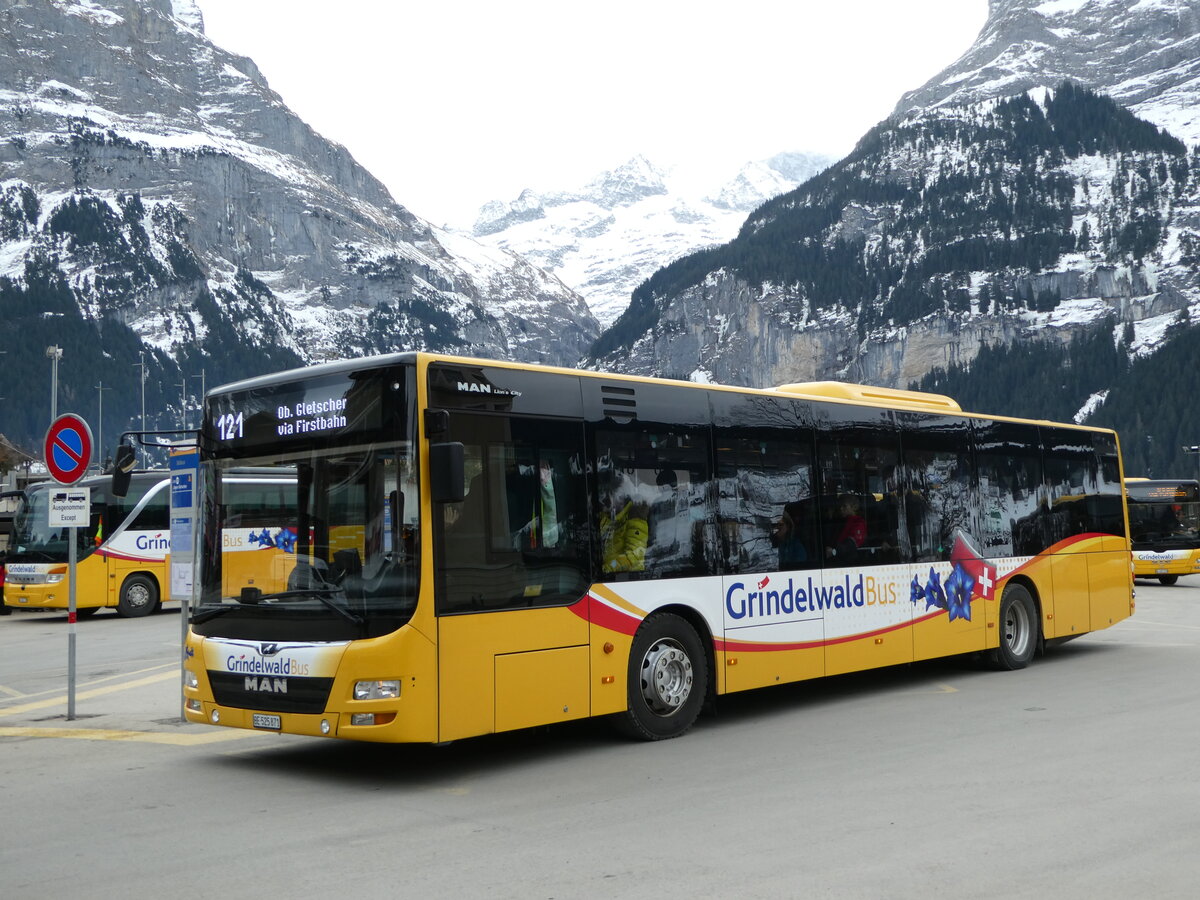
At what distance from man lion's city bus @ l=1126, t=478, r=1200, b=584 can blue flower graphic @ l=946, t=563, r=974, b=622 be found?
20101 mm

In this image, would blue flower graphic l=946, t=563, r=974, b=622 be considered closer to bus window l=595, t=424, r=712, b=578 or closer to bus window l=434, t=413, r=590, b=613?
bus window l=595, t=424, r=712, b=578

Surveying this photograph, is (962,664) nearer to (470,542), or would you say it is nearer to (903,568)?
(903,568)

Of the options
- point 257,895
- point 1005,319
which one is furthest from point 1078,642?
point 1005,319

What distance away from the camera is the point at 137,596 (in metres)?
25.2

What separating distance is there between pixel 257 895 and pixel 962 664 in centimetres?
1011

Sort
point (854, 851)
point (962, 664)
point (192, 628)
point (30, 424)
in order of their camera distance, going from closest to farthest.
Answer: point (854, 851) → point (192, 628) → point (962, 664) → point (30, 424)

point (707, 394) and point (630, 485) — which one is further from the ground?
point (707, 394)

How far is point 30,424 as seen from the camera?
557ft

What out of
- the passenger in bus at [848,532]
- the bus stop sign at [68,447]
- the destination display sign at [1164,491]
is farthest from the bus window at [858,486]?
the destination display sign at [1164,491]

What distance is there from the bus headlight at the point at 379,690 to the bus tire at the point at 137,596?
19.0 metres

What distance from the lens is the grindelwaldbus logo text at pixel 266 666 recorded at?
26.1 ft

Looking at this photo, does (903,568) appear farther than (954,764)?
Yes

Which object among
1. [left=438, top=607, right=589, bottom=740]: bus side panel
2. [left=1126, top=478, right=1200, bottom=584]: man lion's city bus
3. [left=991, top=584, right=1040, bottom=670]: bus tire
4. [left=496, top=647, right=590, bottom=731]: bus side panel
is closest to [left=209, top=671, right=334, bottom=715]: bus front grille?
[left=438, top=607, right=589, bottom=740]: bus side panel

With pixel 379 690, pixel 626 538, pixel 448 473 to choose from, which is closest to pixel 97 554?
pixel 626 538
